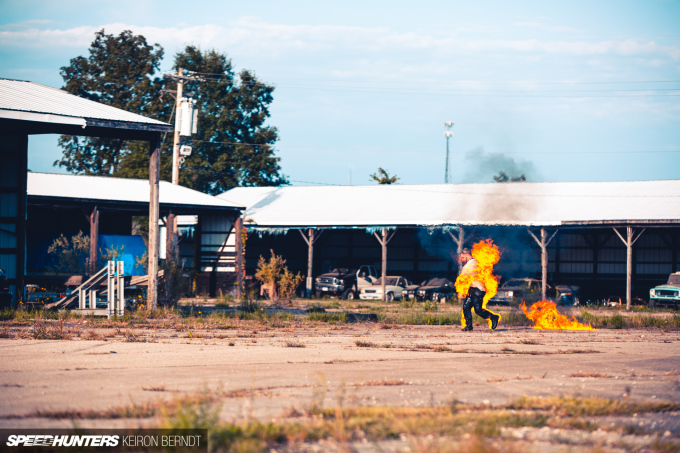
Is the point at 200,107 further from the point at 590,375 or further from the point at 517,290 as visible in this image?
the point at 590,375

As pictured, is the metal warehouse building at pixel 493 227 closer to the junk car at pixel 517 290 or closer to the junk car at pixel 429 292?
the junk car at pixel 517 290

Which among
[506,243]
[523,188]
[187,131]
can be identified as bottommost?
[506,243]

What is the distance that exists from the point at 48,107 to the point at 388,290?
21.9m

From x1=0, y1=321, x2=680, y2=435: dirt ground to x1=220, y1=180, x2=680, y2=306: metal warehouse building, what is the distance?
18.8 m

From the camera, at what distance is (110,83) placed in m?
57.3

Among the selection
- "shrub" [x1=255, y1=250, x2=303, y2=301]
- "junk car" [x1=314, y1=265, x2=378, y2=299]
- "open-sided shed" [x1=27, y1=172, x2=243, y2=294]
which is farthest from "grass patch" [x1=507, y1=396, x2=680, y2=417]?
"junk car" [x1=314, y1=265, x2=378, y2=299]

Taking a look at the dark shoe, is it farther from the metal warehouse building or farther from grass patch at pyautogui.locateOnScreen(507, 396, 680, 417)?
the metal warehouse building

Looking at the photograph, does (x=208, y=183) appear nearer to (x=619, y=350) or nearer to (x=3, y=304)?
(x=3, y=304)

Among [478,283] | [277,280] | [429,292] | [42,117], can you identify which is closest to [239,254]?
[277,280]

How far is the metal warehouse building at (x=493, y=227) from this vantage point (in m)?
33.4

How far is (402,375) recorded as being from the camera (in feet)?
30.1

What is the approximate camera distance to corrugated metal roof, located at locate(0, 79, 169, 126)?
1721 cm

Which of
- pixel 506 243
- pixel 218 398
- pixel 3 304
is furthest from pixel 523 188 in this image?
pixel 218 398

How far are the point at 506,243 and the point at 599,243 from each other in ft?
17.1
